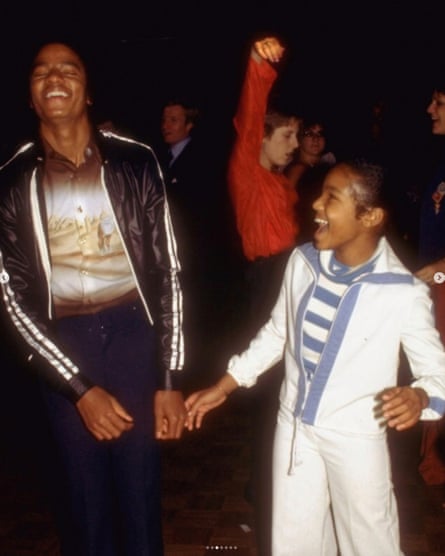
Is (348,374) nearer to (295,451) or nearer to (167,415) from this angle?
(295,451)

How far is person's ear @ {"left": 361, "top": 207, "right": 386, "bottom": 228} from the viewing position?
248 cm

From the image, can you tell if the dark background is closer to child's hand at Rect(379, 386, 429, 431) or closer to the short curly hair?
the short curly hair

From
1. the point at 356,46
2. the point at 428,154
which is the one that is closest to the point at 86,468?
the point at 428,154

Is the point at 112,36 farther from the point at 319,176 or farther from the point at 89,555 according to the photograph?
the point at 89,555

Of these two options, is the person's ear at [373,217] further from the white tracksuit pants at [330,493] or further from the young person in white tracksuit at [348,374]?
the white tracksuit pants at [330,493]

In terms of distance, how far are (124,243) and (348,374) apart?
2.75ft

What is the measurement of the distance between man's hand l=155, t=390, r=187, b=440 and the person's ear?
2.82 feet

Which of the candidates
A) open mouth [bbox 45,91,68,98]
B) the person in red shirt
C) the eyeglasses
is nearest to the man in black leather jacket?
open mouth [bbox 45,91,68,98]

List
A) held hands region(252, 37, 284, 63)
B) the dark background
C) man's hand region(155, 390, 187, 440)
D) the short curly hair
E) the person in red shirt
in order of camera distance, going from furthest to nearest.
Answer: the dark background < the person in red shirt < held hands region(252, 37, 284, 63) < man's hand region(155, 390, 187, 440) < the short curly hair

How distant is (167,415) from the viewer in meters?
2.58

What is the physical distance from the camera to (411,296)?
2.36 metres

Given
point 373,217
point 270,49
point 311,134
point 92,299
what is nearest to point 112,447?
point 92,299

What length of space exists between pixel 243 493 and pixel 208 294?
2.72 metres

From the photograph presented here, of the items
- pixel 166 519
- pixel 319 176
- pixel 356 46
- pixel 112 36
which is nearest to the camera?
pixel 166 519
